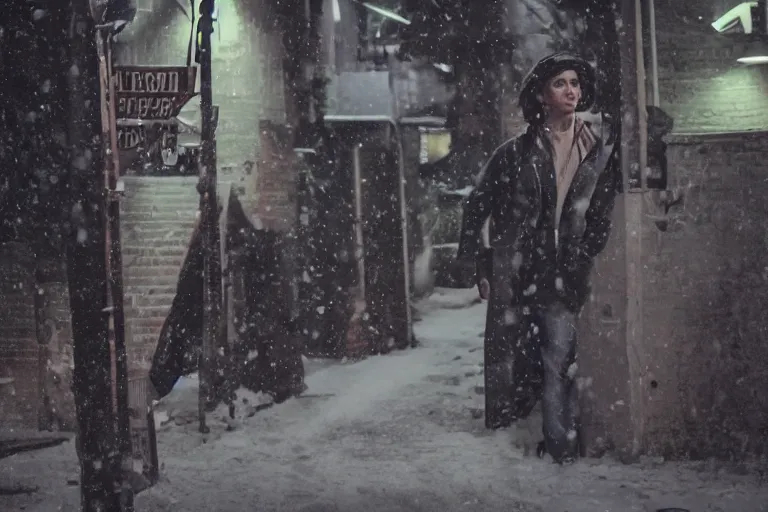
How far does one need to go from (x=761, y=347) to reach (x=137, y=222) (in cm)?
709

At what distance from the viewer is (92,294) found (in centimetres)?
548

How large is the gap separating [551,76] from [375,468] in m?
4.33

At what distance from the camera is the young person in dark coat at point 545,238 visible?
7.49 metres

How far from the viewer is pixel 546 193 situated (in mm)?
7820

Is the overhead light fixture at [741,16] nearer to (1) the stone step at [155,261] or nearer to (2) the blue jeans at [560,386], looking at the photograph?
(2) the blue jeans at [560,386]

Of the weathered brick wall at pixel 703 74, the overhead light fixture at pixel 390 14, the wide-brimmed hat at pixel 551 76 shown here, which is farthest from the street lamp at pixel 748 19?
the overhead light fixture at pixel 390 14

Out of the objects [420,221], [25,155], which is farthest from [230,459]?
[420,221]

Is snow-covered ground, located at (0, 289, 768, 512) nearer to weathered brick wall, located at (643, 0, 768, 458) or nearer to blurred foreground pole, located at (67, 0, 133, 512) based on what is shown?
weathered brick wall, located at (643, 0, 768, 458)

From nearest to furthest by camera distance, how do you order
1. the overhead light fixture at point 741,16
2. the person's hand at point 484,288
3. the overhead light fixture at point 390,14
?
the person's hand at point 484,288 < the overhead light fixture at point 741,16 < the overhead light fixture at point 390,14

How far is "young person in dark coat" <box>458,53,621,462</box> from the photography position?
749 centimetres

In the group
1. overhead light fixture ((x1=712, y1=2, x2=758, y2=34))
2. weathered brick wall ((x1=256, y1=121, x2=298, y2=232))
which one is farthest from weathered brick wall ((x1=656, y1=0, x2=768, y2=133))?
weathered brick wall ((x1=256, y1=121, x2=298, y2=232))

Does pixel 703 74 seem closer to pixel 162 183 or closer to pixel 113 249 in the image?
pixel 162 183

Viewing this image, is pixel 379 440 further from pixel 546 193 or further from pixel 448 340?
pixel 448 340

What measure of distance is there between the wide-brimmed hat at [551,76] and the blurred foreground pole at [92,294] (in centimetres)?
429
